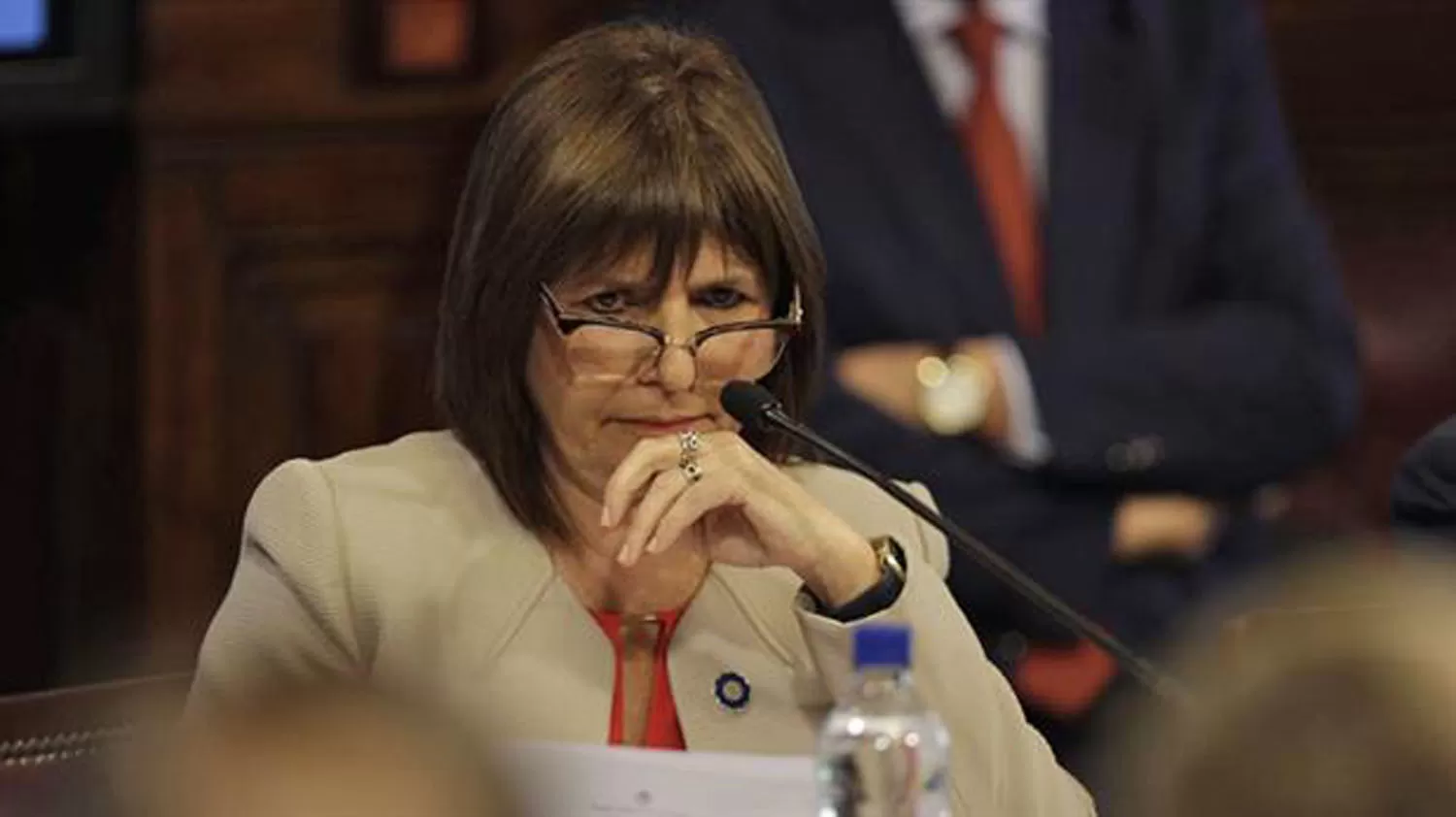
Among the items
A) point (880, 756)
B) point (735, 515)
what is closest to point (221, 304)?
point (735, 515)

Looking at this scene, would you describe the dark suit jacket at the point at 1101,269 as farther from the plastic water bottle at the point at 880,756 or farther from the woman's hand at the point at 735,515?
the plastic water bottle at the point at 880,756

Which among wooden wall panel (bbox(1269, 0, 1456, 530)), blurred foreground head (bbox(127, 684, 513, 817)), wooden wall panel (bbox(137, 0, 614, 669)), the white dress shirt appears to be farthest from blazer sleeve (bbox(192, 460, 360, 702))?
wooden wall panel (bbox(1269, 0, 1456, 530))

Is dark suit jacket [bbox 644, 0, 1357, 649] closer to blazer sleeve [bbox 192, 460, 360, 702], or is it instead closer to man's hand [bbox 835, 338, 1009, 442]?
man's hand [bbox 835, 338, 1009, 442]

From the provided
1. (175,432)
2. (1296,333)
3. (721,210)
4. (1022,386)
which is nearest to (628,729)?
(721,210)

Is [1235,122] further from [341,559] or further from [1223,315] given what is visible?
[341,559]

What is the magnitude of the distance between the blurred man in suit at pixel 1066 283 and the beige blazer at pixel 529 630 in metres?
1.05

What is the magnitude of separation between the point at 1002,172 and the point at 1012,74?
0.40ft

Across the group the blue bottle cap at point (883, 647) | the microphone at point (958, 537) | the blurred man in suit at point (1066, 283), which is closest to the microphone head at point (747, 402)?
the microphone at point (958, 537)

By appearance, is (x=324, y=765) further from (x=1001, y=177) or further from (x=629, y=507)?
(x=1001, y=177)

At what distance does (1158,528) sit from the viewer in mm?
3615

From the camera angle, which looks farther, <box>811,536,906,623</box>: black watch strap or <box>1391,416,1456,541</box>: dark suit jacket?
<box>1391,416,1456,541</box>: dark suit jacket

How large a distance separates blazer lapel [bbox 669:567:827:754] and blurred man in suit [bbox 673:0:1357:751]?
108cm

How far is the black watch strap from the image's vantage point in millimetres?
2336

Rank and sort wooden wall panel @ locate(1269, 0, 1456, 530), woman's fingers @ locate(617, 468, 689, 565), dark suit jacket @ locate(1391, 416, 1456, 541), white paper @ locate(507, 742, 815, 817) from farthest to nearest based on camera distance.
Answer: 1. wooden wall panel @ locate(1269, 0, 1456, 530)
2. dark suit jacket @ locate(1391, 416, 1456, 541)
3. woman's fingers @ locate(617, 468, 689, 565)
4. white paper @ locate(507, 742, 815, 817)
